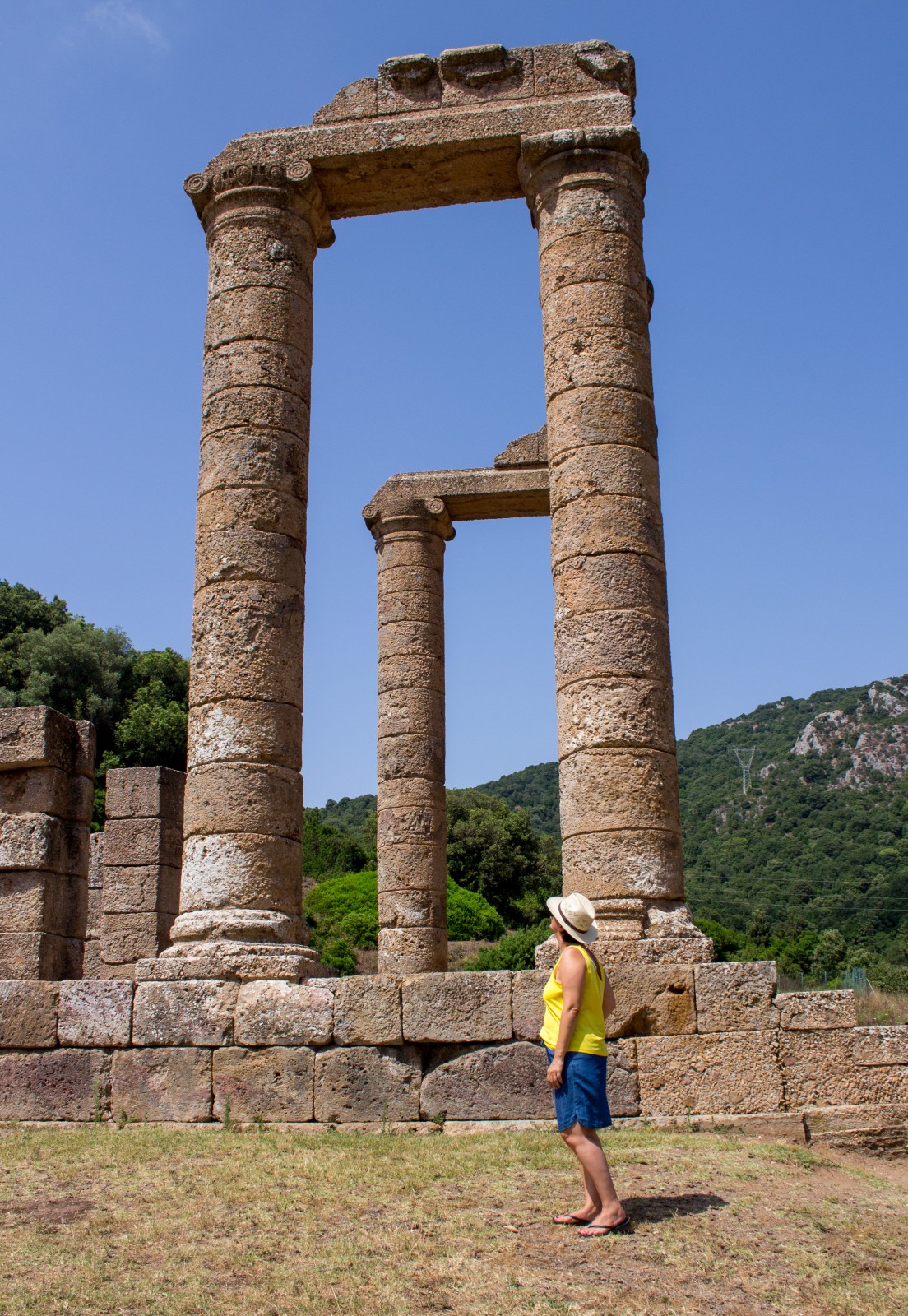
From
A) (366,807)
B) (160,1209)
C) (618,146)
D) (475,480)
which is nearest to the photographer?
(160,1209)

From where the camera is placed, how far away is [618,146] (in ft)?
36.9

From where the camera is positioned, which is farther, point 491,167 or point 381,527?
point 381,527

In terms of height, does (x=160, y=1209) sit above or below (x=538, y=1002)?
below

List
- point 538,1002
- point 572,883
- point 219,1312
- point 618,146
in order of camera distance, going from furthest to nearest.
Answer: point 618,146, point 572,883, point 538,1002, point 219,1312

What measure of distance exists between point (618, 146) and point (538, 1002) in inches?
308

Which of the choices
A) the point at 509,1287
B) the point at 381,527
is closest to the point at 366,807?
the point at 381,527

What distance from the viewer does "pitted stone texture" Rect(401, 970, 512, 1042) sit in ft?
29.0

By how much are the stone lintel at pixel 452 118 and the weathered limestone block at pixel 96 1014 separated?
7878 millimetres

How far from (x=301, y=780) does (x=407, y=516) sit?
289 inches

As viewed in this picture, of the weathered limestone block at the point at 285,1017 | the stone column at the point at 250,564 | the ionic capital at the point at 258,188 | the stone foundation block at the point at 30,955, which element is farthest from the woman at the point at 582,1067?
the ionic capital at the point at 258,188

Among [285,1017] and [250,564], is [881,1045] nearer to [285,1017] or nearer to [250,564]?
[285,1017]

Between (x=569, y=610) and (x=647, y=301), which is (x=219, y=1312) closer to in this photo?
(x=569, y=610)

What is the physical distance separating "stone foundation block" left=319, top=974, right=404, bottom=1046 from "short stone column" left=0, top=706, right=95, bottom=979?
3.58 meters

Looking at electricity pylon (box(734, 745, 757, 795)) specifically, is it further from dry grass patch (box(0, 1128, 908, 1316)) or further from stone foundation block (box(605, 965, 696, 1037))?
dry grass patch (box(0, 1128, 908, 1316))
